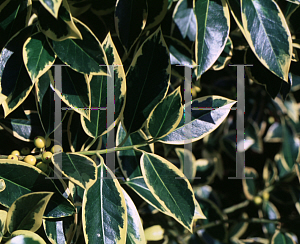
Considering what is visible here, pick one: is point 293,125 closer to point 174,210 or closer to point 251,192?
point 251,192

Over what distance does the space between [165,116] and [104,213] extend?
0.86ft

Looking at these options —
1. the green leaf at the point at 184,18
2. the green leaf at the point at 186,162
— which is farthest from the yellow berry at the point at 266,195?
the green leaf at the point at 184,18

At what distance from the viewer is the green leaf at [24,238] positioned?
573 millimetres

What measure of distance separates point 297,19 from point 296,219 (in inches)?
32.0

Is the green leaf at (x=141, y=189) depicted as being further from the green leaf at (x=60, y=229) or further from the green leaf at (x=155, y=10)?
the green leaf at (x=155, y=10)

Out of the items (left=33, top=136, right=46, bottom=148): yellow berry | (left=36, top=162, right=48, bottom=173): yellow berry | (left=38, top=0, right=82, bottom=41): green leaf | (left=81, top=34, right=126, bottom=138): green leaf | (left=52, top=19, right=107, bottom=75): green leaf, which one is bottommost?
(left=36, top=162, right=48, bottom=173): yellow berry

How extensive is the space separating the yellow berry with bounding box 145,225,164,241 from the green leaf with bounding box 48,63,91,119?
0.65 metres

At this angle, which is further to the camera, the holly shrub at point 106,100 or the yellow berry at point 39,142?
the yellow berry at point 39,142

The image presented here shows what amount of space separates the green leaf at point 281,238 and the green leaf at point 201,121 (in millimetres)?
731

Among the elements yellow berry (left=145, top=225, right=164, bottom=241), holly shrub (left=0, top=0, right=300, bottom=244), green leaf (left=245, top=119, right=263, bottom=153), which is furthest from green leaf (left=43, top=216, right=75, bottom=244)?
green leaf (left=245, top=119, right=263, bottom=153)

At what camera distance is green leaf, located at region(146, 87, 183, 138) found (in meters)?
0.64

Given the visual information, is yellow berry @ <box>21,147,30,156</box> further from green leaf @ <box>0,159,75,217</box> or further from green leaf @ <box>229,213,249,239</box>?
green leaf @ <box>229,213,249,239</box>

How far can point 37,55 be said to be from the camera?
2.02 ft

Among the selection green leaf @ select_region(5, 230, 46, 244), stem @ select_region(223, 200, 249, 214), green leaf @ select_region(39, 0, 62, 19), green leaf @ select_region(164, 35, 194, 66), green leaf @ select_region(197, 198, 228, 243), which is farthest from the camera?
stem @ select_region(223, 200, 249, 214)
